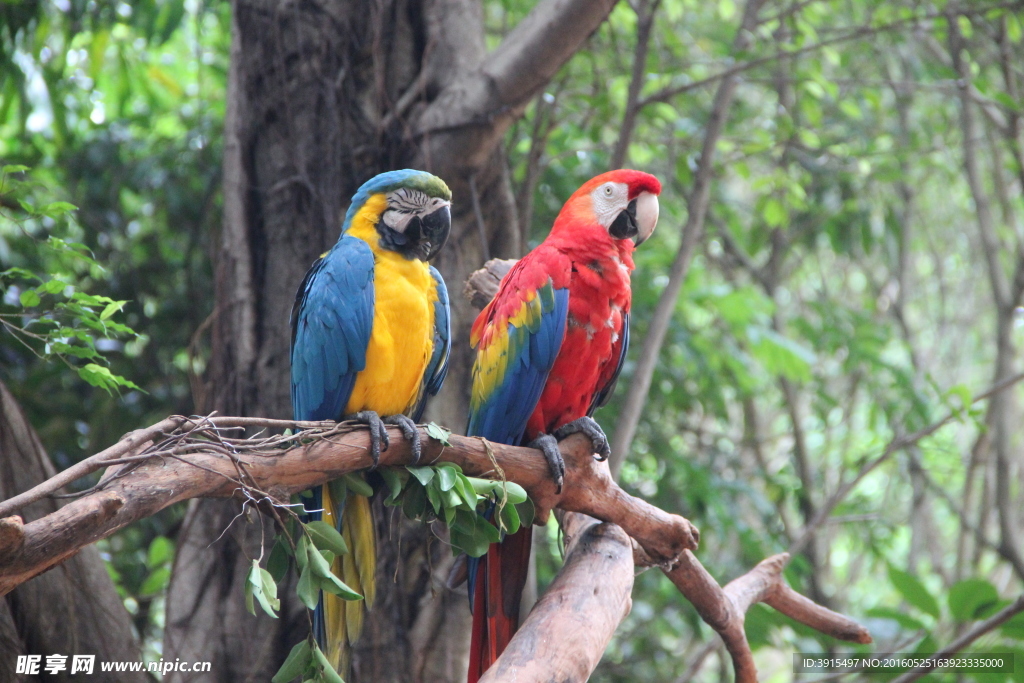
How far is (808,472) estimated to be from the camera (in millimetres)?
4250

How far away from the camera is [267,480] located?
1.35m

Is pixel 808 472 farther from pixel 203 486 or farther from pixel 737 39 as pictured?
pixel 203 486

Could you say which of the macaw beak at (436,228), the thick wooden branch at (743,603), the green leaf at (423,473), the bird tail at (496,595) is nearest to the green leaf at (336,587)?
the green leaf at (423,473)

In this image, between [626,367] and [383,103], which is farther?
[626,367]

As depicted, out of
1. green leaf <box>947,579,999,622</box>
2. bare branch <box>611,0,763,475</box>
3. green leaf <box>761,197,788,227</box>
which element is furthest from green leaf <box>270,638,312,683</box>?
green leaf <box>761,197,788,227</box>

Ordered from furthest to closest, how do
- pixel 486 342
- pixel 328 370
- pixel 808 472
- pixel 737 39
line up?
pixel 808 472 < pixel 737 39 < pixel 486 342 < pixel 328 370

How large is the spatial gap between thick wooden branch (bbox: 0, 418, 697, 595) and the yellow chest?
25 cm

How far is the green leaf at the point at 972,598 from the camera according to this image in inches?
84.4

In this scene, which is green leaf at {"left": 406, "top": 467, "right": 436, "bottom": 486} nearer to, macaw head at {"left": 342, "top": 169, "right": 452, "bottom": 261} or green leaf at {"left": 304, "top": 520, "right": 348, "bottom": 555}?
green leaf at {"left": 304, "top": 520, "right": 348, "bottom": 555}

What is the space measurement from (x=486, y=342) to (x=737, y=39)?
5.98ft

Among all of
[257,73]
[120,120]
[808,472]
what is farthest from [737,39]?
[120,120]

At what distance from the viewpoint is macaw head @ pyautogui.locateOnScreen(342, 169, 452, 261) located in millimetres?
1812

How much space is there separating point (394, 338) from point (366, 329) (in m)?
0.08

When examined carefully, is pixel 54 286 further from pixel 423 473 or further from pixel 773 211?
pixel 773 211
